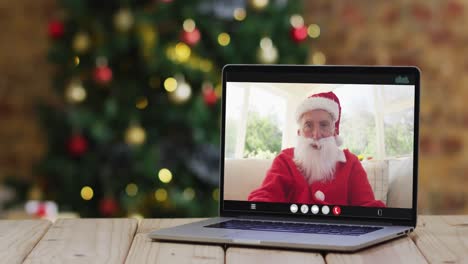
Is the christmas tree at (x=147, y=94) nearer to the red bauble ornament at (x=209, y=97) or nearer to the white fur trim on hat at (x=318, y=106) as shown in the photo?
the red bauble ornament at (x=209, y=97)

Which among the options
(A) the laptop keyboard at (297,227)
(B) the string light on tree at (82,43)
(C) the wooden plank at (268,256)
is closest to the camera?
(C) the wooden plank at (268,256)

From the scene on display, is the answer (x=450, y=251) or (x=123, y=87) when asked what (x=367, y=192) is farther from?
(x=123, y=87)

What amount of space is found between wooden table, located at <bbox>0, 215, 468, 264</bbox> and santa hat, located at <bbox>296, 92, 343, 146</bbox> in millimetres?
198

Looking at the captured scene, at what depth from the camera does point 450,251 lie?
106cm

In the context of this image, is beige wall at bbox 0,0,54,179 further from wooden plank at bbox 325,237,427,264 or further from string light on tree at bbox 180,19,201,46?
wooden plank at bbox 325,237,427,264

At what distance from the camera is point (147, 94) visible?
2879 mm

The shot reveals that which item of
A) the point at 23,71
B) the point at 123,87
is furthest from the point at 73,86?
the point at 23,71

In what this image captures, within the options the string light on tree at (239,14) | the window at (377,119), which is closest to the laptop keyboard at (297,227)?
the window at (377,119)

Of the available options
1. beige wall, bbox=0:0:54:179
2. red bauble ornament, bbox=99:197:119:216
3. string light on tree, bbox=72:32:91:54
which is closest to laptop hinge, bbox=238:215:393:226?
red bauble ornament, bbox=99:197:119:216

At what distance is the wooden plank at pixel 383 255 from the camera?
3.28 feet

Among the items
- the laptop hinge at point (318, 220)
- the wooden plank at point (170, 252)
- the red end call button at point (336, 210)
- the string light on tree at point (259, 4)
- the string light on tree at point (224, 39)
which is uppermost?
the string light on tree at point (259, 4)

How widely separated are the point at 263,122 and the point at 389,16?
2.33 metres

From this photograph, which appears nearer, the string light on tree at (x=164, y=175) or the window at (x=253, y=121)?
the window at (x=253, y=121)

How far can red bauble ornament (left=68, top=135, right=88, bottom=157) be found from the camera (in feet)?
9.64
